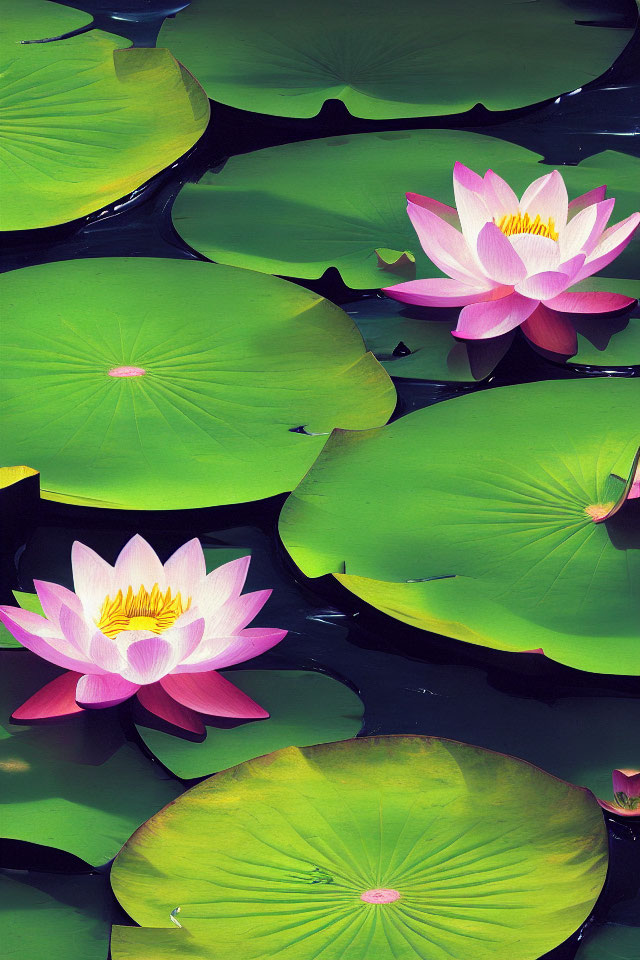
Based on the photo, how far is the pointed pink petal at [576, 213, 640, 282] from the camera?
1773mm

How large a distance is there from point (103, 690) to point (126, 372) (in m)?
Result: 0.62

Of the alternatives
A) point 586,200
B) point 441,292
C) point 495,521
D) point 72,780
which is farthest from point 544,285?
point 72,780

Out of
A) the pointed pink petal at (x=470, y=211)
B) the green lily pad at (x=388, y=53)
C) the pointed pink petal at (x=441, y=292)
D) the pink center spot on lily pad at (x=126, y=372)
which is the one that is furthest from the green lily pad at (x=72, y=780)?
the green lily pad at (x=388, y=53)

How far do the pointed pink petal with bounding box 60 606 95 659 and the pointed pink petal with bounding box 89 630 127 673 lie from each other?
11 millimetres

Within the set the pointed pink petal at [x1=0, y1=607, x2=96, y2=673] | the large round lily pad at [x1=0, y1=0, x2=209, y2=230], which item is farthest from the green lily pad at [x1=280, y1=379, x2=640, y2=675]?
the large round lily pad at [x1=0, y1=0, x2=209, y2=230]

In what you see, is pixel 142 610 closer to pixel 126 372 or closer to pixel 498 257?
pixel 126 372

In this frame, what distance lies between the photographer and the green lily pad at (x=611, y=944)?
0.93 metres

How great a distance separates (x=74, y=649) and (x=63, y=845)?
0.19m

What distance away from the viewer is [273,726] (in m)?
1.12

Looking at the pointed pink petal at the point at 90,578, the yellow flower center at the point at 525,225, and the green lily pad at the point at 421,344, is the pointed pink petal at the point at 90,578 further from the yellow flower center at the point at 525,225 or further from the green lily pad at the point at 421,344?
the yellow flower center at the point at 525,225

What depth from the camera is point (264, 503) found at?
1.45m

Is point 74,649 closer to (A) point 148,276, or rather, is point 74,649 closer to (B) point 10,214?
(A) point 148,276

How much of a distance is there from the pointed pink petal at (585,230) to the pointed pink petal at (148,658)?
100cm

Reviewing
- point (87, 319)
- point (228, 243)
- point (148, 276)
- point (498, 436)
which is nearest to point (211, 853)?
point (498, 436)
